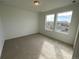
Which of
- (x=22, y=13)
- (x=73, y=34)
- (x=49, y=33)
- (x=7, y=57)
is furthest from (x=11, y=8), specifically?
(x=73, y=34)

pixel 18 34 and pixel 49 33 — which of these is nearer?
pixel 18 34

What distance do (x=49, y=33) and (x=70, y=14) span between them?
2174 mm

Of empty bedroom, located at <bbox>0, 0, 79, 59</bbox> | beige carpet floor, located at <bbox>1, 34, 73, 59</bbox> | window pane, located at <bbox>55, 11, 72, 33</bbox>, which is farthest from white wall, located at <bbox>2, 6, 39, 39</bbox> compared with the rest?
window pane, located at <bbox>55, 11, 72, 33</bbox>

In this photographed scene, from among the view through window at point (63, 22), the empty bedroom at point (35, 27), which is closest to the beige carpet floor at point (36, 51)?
the empty bedroom at point (35, 27)

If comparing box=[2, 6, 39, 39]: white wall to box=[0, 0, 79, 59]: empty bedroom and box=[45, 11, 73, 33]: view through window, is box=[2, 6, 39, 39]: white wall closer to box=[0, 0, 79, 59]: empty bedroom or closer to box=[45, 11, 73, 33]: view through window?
box=[0, 0, 79, 59]: empty bedroom

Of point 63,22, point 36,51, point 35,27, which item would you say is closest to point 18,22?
point 35,27

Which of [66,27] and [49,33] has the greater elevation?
[66,27]

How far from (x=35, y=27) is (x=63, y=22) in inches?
109

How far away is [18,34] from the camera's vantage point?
434 centimetres

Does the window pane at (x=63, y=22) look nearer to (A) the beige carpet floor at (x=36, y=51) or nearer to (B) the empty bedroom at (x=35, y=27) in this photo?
(B) the empty bedroom at (x=35, y=27)

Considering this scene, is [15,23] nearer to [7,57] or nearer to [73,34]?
[7,57]

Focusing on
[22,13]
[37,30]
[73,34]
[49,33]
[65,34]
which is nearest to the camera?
[73,34]

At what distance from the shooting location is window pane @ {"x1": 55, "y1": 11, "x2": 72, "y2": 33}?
3.35 meters

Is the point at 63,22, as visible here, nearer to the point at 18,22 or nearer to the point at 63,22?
the point at 63,22
